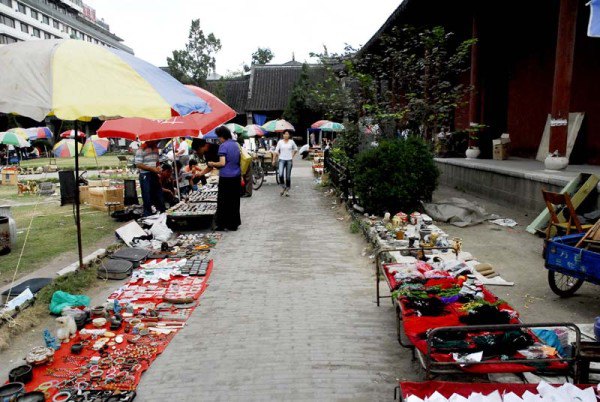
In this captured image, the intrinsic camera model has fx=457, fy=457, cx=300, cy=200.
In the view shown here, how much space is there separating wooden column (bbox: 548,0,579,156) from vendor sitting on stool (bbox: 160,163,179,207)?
28.5 ft

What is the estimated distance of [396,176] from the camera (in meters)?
8.82

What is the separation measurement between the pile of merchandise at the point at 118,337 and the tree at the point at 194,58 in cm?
3713

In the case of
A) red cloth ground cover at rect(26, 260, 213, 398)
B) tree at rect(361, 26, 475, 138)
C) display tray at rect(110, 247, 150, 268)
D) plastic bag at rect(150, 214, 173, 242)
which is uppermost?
tree at rect(361, 26, 475, 138)

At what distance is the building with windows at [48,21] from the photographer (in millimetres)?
49781

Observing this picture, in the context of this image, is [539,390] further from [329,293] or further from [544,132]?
[544,132]

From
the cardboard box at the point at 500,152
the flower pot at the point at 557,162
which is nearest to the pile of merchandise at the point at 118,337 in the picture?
the flower pot at the point at 557,162

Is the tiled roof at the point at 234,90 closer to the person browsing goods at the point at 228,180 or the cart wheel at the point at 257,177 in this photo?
the cart wheel at the point at 257,177

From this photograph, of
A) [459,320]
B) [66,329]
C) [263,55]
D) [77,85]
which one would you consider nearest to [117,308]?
[66,329]

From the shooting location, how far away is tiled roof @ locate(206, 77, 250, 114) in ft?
130

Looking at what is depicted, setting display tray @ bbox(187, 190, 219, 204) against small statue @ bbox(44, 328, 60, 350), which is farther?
display tray @ bbox(187, 190, 219, 204)

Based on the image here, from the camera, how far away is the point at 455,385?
9.19ft

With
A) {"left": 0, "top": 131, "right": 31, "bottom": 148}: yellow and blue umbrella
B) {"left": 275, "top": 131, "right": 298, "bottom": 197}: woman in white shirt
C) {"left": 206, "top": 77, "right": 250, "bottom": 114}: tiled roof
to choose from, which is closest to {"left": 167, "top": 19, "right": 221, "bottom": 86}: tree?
{"left": 206, "top": 77, "right": 250, "bottom": 114}: tiled roof

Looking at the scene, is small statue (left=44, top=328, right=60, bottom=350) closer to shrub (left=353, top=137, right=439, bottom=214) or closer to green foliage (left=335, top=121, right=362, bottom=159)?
shrub (left=353, top=137, right=439, bottom=214)

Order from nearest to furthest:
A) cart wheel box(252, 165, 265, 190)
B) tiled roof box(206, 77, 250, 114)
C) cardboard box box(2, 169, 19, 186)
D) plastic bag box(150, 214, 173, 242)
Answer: plastic bag box(150, 214, 173, 242) → cart wheel box(252, 165, 265, 190) → cardboard box box(2, 169, 19, 186) → tiled roof box(206, 77, 250, 114)
